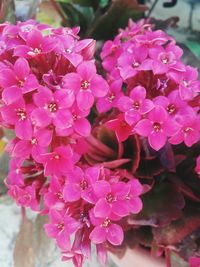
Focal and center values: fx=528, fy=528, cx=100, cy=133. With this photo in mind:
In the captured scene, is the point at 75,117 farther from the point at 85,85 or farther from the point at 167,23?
the point at 167,23

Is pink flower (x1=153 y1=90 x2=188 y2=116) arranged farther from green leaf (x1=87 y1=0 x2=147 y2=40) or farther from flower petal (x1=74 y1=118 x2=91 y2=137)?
green leaf (x1=87 y1=0 x2=147 y2=40)

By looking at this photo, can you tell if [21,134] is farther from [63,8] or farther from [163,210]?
[63,8]

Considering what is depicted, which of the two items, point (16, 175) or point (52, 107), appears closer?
point (52, 107)

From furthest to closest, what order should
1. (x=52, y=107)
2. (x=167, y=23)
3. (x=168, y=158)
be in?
(x=167, y=23) < (x=168, y=158) < (x=52, y=107)

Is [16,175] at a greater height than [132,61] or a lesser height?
lesser

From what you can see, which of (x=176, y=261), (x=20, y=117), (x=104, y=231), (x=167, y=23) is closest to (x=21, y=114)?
(x=20, y=117)

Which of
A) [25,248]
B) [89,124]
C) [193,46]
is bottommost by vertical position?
[25,248]

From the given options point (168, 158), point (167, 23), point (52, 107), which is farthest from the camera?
point (167, 23)
